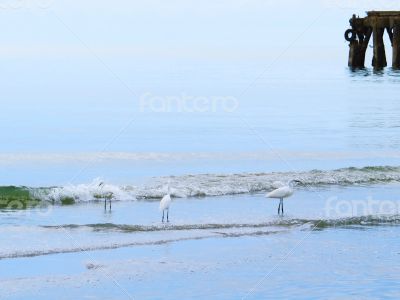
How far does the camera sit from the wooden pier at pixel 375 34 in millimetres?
57938

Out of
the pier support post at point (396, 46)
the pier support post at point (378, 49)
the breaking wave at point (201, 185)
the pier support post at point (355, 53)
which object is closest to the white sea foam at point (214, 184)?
the breaking wave at point (201, 185)

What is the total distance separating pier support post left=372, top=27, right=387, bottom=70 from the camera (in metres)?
58.8

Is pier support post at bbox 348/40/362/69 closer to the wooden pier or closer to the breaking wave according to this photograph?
the wooden pier

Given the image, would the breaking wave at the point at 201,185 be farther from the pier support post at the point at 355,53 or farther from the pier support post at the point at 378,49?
the pier support post at the point at 355,53

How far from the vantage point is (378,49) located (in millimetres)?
61562

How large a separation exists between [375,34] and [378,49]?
2730 mm

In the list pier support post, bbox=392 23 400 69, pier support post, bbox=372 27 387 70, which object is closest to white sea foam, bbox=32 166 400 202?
pier support post, bbox=392 23 400 69

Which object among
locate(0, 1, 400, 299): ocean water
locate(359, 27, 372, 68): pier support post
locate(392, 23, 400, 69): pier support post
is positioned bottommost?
locate(0, 1, 400, 299): ocean water

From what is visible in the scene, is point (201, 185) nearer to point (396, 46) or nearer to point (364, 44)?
point (396, 46)

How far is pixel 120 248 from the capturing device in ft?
52.2

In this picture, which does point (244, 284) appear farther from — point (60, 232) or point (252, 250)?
point (60, 232)

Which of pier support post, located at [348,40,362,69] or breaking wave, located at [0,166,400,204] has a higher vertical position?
pier support post, located at [348,40,362,69]

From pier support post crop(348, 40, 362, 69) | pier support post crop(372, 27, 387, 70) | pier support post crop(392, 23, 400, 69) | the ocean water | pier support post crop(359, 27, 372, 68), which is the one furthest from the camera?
pier support post crop(348, 40, 362, 69)

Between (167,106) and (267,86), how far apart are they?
1995 centimetres
